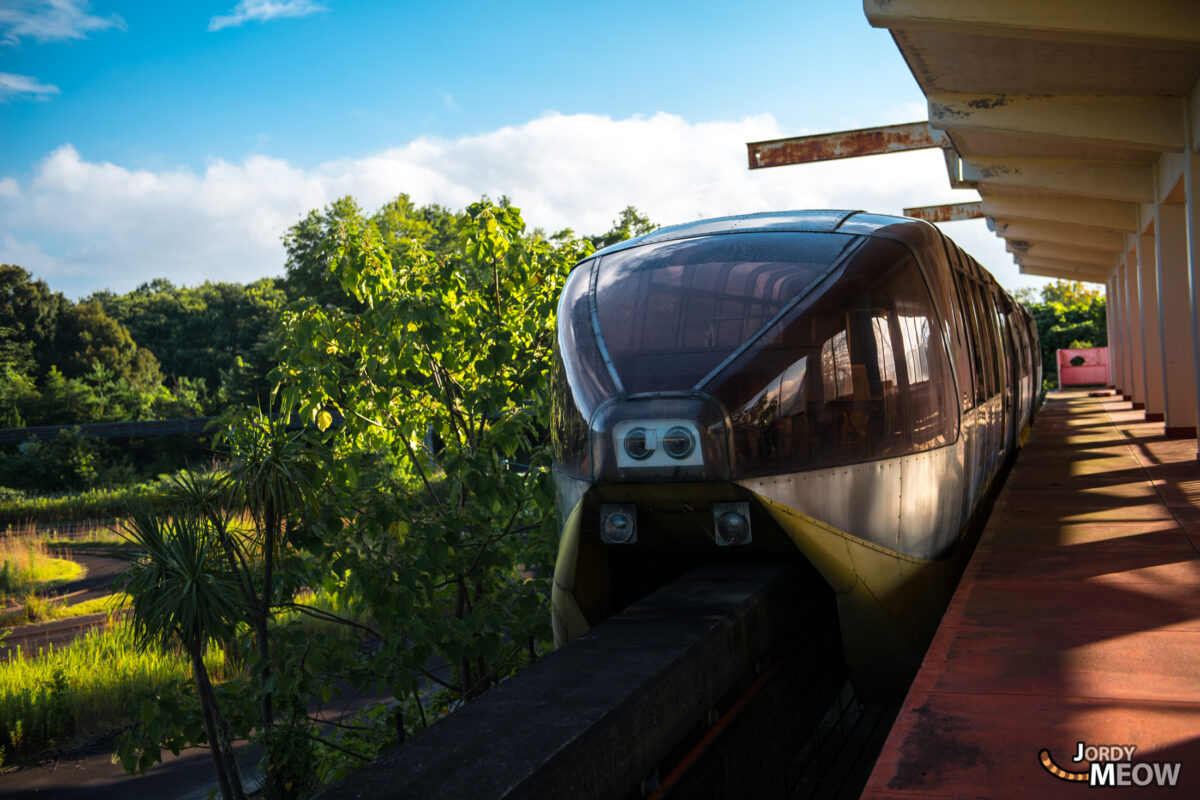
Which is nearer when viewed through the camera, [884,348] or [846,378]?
[846,378]

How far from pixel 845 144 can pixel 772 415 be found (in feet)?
46.1

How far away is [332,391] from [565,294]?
3.37 meters

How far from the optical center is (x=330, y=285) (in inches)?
1863

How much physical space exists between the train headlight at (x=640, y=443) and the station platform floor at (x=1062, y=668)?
144 cm

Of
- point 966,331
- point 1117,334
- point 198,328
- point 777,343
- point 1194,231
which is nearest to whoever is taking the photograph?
point 777,343

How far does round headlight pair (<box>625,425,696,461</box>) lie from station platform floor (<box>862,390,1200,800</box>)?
52.0 inches

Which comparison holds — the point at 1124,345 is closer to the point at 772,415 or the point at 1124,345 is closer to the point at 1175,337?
the point at 1175,337

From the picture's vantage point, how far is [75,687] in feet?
39.3

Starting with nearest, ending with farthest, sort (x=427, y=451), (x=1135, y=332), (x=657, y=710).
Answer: (x=657, y=710) → (x=427, y=451) → (x=1135, y=332)

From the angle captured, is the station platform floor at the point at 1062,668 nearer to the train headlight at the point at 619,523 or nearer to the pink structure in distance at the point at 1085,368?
the train headlight at the point at 619,523

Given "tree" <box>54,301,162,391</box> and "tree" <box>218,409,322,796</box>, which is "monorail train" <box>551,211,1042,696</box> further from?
"tree" <box>54,301,162,391</box>

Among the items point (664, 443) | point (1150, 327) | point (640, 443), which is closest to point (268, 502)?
point (640, 443)

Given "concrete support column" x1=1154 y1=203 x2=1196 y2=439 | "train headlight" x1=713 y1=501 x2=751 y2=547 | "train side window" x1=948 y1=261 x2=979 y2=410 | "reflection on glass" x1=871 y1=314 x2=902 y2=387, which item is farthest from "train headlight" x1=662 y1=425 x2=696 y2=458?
"concrete support column" x1=1154 y1=203 x2=1196 y2=439

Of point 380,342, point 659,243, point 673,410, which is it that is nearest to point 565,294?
point 659,243
